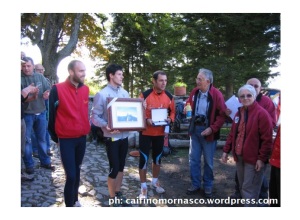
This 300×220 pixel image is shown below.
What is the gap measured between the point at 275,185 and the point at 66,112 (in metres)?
2.76

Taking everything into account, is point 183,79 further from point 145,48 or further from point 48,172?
point 48,172

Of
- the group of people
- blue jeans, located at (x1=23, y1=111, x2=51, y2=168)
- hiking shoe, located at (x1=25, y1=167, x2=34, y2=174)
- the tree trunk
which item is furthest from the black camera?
the tree trunk

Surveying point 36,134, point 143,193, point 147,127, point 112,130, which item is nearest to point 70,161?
point 112,130

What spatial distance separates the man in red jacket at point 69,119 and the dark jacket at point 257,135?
2.16 m

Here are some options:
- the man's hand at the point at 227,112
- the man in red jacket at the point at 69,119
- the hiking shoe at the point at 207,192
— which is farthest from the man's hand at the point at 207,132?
the man in red jacket at the point at 69,119

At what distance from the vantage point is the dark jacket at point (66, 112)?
3.37 metres

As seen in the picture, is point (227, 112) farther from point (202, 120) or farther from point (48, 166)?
point (48, 166)

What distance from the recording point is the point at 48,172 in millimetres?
5285

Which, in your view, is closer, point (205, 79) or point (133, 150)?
point (205, 79)

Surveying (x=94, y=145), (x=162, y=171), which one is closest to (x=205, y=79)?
(x=162, y=171)

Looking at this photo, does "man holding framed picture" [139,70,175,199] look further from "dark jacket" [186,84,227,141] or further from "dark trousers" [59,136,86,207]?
"dark trousers" [59,136,86,207]

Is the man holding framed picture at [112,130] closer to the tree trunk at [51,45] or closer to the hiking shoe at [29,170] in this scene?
the hiking shoe at [29,170]

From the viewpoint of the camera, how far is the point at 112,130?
11.6ft
